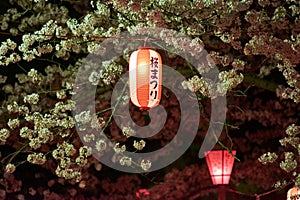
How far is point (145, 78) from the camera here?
8.77 meters

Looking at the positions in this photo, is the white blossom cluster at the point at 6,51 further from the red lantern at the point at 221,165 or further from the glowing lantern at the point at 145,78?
the red lantern at the point at 221,165

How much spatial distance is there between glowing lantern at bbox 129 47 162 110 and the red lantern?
3.33m

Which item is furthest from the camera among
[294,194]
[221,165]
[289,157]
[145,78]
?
[221,165]

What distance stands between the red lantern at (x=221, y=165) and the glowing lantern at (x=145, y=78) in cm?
333

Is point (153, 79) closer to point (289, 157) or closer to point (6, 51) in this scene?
point (6, 51)

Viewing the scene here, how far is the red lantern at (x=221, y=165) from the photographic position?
11773 mm

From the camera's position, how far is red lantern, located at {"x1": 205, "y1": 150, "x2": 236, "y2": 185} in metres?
11.8

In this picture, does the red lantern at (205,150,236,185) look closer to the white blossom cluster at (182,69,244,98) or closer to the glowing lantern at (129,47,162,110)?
the white blossom cluster at (182,69,244,98)

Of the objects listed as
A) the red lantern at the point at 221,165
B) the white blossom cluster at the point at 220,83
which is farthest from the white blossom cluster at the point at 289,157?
the white blossom cluster at the point at 220,83

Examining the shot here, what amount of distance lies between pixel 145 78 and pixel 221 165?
3.67 metres

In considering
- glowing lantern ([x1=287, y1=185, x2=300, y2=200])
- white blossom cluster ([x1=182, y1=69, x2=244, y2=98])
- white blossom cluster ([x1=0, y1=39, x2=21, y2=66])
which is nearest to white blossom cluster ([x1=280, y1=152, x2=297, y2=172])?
glowing lantern ([x1=287, y1=185, x2=300, y2=200])

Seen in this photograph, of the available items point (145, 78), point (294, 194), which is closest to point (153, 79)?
point (145, 78)

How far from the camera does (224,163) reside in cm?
1180

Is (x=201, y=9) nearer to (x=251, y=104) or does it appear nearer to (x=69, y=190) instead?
(x=251, y=104)
